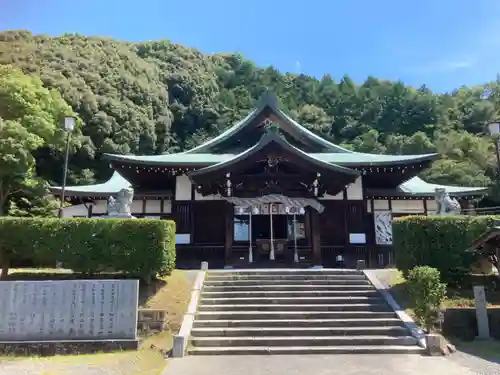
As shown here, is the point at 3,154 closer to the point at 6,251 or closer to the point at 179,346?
the point at 6,251

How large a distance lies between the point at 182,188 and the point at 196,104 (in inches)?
2300

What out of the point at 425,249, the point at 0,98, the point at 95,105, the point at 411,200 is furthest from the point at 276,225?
the point at 95,105

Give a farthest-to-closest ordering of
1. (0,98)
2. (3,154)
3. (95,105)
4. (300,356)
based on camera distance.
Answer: (95,105) < (0,98) < (3,154) < (300,356)

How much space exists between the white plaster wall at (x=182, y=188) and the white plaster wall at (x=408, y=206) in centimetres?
911

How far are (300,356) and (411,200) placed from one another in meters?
12.0

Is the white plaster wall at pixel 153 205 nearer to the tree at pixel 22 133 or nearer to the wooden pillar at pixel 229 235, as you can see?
the wooden pillar at pixel 229 235

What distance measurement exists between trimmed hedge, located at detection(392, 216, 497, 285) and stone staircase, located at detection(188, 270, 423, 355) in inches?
65.3

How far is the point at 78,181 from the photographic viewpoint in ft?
141

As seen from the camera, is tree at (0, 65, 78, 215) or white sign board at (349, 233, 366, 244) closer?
white sign board at (349, 233, 366, 244)

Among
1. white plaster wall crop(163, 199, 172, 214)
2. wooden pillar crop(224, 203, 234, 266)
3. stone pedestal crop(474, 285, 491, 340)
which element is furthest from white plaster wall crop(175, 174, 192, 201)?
stone pedestal crop(474, 285, 491, 340)

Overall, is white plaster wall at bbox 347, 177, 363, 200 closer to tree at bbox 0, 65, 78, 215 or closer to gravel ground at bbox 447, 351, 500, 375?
gravel ground at bbox 447, 351, 500, 375

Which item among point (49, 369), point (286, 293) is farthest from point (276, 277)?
point (49, 369)

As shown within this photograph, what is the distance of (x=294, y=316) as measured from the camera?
34.7 feet

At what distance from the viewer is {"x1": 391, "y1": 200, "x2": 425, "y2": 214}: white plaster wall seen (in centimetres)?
1848
